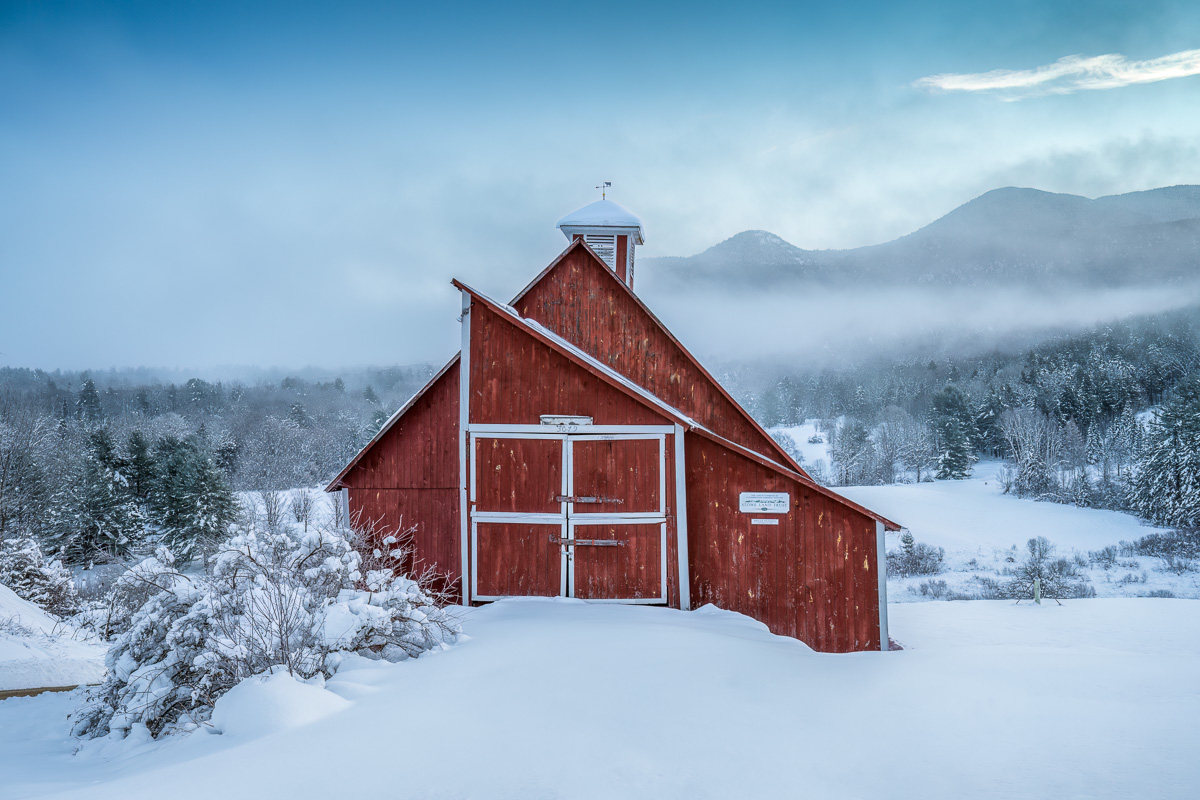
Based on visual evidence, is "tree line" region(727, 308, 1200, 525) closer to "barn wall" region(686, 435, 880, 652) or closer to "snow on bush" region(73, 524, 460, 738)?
"barn wall" region(686, 435, 880, 652)

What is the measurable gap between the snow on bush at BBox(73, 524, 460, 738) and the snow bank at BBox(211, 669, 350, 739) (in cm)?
38

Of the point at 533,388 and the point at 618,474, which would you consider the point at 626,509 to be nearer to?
the point at 618,474

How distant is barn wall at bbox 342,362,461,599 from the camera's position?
11.6m

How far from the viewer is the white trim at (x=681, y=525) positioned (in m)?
9.32

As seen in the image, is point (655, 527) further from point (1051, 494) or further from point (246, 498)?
point (1051, 494)

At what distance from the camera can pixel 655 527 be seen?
941 cm

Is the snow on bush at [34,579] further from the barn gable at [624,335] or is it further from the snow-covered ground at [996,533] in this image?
the snow-covered ground at [996,533]

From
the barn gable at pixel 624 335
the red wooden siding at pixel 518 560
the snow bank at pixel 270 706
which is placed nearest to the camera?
the snow bank at pixel 270 706

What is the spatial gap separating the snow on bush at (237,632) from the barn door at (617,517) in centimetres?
301

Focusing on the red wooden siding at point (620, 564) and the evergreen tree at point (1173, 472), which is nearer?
the red wooden siding at point (620, 564)

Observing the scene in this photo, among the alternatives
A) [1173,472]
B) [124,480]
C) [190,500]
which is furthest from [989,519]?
[124,480]

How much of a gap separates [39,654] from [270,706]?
1022 cm

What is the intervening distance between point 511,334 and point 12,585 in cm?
2093

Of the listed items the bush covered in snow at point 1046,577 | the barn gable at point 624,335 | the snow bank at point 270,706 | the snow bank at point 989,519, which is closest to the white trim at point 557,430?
the barn gable at point 624,335
